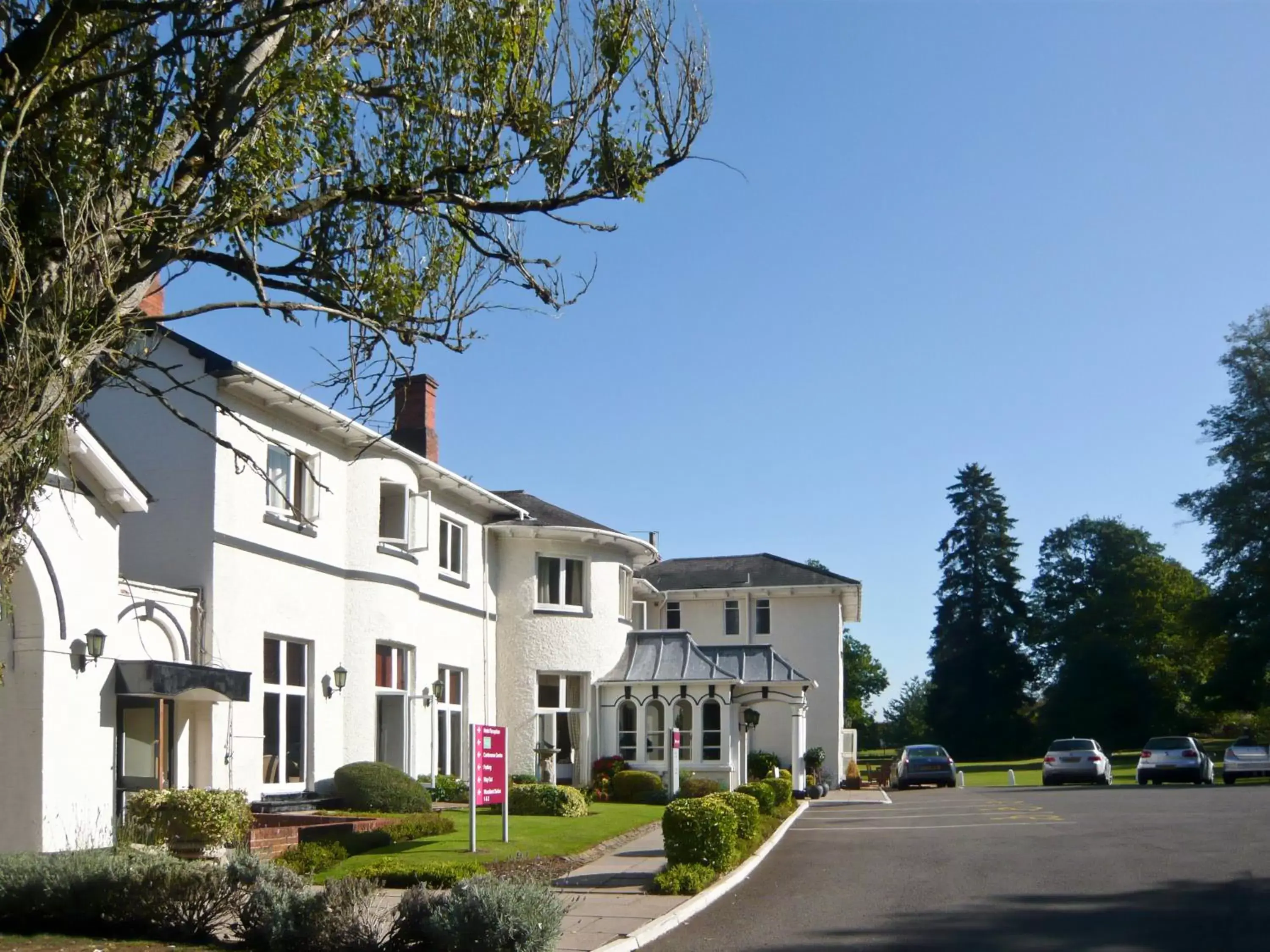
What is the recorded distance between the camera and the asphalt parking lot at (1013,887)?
11500 mm

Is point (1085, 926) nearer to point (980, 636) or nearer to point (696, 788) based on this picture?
point (696, 788)

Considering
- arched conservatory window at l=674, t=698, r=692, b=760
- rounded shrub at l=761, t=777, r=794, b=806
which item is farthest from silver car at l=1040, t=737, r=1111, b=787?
rounded shrub at l=761, t=777, r=794, b=806

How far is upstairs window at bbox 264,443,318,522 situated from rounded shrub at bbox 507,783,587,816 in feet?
20.4

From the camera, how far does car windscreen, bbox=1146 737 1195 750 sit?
3916cm

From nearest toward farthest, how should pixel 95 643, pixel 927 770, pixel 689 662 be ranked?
1. pixel 95 643
2. pixel 689 662
3. pixel 927 770

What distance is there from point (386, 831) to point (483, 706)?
12.7 metres

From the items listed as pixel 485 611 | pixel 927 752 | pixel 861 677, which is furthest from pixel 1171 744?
pixel 861 677

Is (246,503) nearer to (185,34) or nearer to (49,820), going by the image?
(49,820)

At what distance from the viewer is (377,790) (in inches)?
878

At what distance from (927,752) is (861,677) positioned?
2794 inches

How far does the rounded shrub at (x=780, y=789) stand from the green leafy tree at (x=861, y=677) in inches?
3378

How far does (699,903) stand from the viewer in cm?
1381

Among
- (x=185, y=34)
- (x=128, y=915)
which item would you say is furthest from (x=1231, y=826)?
(x=185, y=34)

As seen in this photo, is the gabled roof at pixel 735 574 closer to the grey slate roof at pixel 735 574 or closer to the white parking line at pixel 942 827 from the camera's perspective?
the grey slate roof at pixel 735 574
